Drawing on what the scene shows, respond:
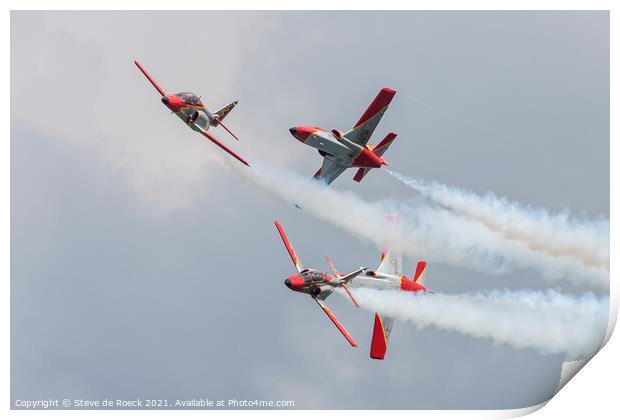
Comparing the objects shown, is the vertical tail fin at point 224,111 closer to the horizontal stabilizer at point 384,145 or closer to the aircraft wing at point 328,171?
the aircraft wing at point 328,171

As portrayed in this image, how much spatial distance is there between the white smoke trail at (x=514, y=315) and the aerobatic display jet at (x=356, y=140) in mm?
3205

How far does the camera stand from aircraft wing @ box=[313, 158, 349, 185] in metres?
47.4

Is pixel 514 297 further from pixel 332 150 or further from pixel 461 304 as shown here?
pixel 332 150

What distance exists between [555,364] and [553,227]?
11.6 ft

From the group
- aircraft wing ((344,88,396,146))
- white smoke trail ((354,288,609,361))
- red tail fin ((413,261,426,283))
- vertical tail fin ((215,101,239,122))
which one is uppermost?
vertical tail fin ((215,101,239,122))

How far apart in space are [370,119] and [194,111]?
4136mm

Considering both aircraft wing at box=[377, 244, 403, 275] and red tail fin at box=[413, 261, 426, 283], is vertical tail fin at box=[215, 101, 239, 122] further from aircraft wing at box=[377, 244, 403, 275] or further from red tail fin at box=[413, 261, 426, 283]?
red tail fin at box=[413, 261, 426, 283]

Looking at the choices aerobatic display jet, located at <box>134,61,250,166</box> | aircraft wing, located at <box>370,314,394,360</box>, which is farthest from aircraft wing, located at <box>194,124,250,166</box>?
aircraft wing, located at <box>370,314,394,360</box>

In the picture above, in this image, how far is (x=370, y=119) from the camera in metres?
46.2

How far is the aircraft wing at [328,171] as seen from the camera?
4738 centimetres

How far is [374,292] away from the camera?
47.5 metres

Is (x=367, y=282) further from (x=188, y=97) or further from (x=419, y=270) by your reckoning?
(x=188, y=97)

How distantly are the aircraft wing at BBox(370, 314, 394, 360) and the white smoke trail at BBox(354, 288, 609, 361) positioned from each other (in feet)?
0.57
